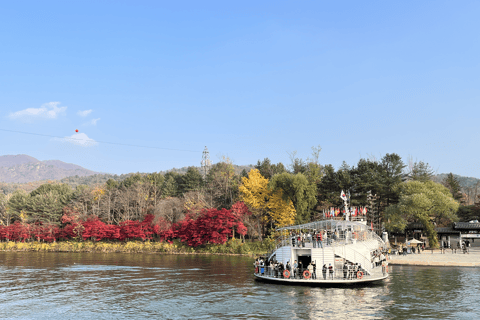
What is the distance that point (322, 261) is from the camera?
3953 cm

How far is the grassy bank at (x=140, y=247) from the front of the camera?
74.4 m

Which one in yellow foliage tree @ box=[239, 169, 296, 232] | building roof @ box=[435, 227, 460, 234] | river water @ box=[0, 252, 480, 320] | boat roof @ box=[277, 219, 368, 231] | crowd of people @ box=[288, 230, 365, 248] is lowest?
river water @ box=[0, 252, 480, 320]

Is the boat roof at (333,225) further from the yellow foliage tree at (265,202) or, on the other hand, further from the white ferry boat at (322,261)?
the yellow foliage tree at (265,202)

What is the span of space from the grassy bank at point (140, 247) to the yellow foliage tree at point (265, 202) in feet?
20.0

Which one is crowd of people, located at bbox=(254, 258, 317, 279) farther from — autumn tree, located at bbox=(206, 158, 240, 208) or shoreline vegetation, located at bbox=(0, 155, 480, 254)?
autumn tree, located at bbox=(206, 158, 240, 208)

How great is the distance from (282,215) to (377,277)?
38.1 metres

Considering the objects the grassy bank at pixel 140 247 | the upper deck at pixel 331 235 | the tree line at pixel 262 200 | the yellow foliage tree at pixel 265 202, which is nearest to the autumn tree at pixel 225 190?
the tree line at pixel 262 200

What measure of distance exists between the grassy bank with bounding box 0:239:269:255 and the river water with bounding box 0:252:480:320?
25951 mm

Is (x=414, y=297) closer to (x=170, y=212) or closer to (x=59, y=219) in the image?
(x=170, y=212)

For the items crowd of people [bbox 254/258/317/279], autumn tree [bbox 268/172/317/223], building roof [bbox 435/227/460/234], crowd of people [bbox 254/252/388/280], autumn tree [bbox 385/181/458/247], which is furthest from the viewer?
building roof [bbox 435/227/460/234]

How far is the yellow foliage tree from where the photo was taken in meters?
76.7

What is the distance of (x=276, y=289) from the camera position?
3675 cm

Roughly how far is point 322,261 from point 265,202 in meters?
41.3

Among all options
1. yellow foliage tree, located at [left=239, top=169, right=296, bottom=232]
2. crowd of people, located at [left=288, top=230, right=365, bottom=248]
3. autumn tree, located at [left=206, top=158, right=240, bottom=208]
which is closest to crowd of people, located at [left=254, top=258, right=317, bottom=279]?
crowd of people, located at [left=288, top=230, right=365, bottom=248]
